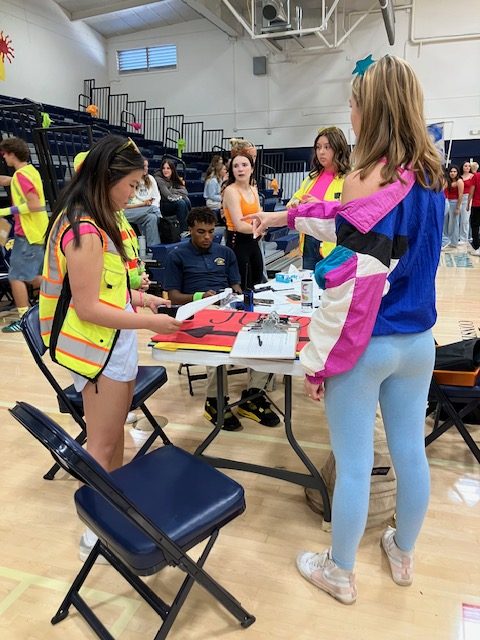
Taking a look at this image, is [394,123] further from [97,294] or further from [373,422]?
[97,294]

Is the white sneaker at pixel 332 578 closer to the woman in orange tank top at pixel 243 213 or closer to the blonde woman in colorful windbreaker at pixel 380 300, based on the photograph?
the blonde woman in colorful windbreaker at pixel 380 300

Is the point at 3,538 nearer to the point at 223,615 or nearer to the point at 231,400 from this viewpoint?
the point at 223,615

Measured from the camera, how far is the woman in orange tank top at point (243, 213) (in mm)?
3160

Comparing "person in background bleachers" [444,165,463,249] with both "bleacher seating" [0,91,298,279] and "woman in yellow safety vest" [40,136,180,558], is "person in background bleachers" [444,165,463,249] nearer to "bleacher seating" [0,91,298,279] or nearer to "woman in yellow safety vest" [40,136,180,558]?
"bleacher seating" [0,91,298,279]

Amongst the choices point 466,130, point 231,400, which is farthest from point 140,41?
point 231,400

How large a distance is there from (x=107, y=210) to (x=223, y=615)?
1344mm

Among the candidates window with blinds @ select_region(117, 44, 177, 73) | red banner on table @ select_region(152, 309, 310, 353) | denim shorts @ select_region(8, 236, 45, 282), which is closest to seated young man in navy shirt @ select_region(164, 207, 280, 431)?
red banner on table @ select_region(152, 309, 310, 353)

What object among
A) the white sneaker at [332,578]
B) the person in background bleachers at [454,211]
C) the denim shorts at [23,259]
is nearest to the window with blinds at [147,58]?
the person in background bleachers at [454,211]

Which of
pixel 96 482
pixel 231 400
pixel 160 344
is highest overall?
pixel 160 344

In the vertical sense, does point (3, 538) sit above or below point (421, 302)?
below

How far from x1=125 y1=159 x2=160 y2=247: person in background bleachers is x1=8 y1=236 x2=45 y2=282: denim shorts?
1660 millimetres

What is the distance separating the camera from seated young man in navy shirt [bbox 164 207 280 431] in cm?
275

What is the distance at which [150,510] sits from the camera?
1340 millimetres

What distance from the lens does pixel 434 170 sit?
3.89 feet
